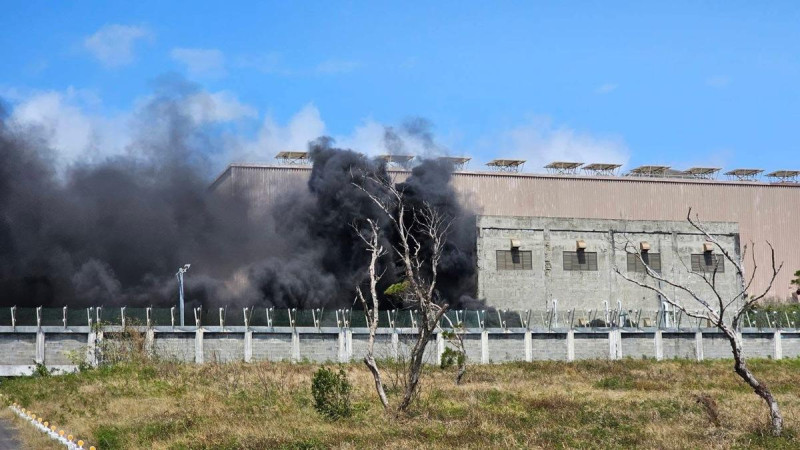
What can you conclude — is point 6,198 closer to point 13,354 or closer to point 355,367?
point 13,354

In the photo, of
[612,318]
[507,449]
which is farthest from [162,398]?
[612,318]

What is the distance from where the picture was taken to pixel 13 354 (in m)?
51.3

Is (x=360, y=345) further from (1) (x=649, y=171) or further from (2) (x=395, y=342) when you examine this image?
(1) (x=649, y=171)

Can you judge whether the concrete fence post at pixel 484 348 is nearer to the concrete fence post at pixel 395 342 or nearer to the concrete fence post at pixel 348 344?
the concrete fence post at pixel 395 342

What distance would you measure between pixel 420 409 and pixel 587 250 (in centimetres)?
4669

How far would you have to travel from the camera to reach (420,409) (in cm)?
3325

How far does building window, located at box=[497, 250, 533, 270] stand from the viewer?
7469 cm

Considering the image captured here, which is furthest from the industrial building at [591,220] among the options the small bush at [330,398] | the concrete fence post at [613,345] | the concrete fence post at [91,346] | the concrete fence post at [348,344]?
the small bush at [330,398]

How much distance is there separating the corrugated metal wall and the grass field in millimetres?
27449

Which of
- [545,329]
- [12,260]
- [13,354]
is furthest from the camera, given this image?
[12,260]

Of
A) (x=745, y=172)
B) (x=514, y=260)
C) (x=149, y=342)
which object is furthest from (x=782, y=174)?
(x=149, y=342)

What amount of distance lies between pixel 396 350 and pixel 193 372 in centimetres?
1408

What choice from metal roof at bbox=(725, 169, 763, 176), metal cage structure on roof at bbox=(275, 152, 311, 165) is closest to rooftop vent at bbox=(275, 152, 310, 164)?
metal cage structure on roof at bbox=(275, 152, 311, 165)

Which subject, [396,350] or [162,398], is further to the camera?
[396,350]
